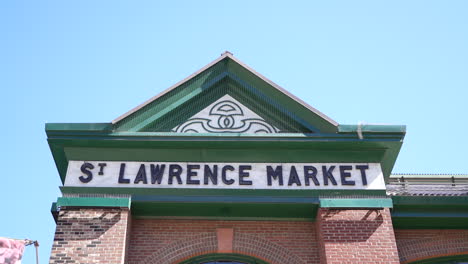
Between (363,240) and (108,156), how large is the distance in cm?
540

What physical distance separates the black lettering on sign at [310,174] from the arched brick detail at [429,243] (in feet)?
7.12

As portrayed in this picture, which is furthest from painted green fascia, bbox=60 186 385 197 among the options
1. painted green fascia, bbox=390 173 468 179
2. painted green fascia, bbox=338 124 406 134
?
painted green fascia, bbox=390 173 468 179

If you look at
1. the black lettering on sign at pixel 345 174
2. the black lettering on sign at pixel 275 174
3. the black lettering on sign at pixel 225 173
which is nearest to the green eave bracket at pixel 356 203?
the black lettering on sign at pixel 345 174

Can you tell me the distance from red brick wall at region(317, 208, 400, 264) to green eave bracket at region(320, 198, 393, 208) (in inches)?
3.9

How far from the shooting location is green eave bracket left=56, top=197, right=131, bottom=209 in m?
11.5

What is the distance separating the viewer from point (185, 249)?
1159 centimetres

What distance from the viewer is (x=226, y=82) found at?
13625mm

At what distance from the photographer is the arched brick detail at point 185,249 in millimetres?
11430

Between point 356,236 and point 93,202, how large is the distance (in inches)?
202

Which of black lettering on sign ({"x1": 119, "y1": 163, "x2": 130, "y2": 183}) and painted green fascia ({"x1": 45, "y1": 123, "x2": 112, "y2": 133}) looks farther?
painted green fascia ({"x1": 45, "y1": 123, "x2": 112, "y2": 133})

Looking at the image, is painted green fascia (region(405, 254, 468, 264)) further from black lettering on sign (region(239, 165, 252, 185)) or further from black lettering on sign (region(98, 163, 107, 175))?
black lettering on sign (region(98, 163, 107, 175))

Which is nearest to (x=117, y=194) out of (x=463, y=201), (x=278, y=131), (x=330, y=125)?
(x=278, y=131)

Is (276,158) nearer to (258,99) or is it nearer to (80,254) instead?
(258,99)

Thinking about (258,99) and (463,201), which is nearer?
(463,201)
